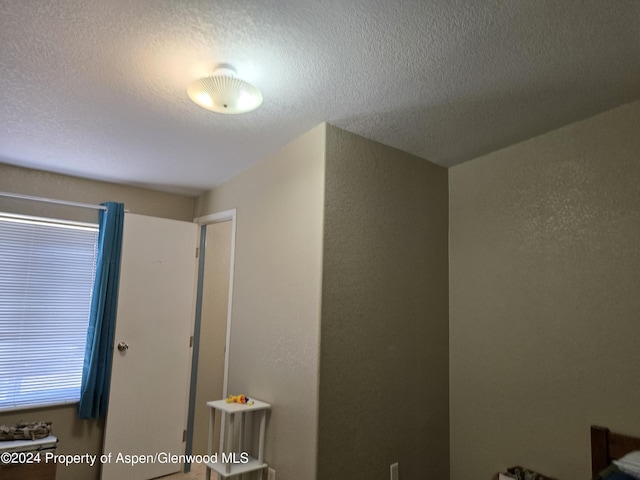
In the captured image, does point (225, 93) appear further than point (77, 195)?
No

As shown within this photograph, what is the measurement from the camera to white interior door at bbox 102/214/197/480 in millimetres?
3461

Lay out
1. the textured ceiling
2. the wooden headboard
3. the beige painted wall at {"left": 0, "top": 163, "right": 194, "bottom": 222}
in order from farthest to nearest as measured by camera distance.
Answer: the beige painted wall at {"left": 0, "top": 163, "right": 194, "bottom": 222}, the wooden headboard, the textured ceiling

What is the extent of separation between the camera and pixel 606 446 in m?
2.22

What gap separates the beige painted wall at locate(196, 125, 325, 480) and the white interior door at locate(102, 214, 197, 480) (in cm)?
85

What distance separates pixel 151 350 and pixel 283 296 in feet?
5.41

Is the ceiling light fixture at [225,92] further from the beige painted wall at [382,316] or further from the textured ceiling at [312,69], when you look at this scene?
the beige painted wall at [382,316]

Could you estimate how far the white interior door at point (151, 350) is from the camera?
3461 mm

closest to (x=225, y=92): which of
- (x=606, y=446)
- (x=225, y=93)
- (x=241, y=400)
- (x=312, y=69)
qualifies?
(x=225, y=93)

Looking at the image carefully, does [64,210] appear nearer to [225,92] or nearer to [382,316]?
[225,92]

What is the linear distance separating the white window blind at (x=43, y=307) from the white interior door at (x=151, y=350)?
338 mm

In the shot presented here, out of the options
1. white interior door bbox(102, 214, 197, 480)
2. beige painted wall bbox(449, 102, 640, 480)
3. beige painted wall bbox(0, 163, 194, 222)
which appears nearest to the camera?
beige painted wall bbox(449, 102, 640, 480)

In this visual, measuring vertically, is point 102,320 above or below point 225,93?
below

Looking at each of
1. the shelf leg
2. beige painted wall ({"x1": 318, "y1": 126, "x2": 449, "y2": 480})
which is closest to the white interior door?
the shelf leg

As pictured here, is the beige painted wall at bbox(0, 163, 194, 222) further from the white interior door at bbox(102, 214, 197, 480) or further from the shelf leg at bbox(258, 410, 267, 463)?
the shelf leg at bbox(258, 410, 267, 463)
